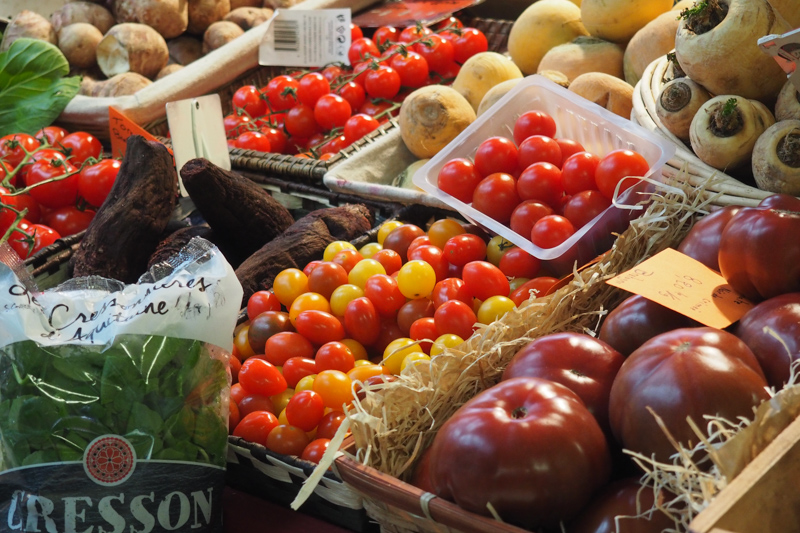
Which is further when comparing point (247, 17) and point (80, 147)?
point (247, 17)

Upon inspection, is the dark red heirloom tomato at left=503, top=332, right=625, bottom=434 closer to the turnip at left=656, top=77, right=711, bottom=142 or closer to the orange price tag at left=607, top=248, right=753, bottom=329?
the orange price tag at left=607, top=248, right=753, bottom=329

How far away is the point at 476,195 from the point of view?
1.69 m

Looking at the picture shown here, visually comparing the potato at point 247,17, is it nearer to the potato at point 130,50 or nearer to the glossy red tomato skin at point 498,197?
the potato at point 130,50

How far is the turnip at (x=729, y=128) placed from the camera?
1437 millimetres

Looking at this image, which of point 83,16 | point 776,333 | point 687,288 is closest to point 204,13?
point 83,16

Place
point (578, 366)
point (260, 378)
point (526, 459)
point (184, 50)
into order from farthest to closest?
point (184, 50), point (260, 378), point (578, 366), point (526, 459)

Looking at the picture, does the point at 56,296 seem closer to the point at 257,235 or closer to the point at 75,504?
the point at 75,504

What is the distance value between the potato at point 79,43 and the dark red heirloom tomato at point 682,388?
2.98 m

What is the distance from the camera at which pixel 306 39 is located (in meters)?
3.04

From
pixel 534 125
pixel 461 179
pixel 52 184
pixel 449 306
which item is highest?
pixel 534 125

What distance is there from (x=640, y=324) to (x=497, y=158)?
728 millimetres

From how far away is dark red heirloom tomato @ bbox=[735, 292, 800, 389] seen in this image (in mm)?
908

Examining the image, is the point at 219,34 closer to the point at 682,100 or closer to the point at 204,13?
the point at 204,13

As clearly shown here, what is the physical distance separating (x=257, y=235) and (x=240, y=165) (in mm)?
500
